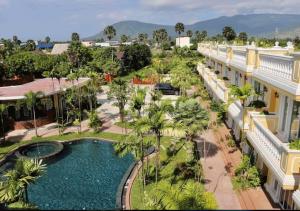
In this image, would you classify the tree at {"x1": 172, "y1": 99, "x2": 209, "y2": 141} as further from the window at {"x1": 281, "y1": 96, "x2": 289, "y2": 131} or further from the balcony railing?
the window at {"x1": 281, "y1": 96, "x2": 289, "y2": 131}

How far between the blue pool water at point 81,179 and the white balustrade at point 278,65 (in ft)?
38.2

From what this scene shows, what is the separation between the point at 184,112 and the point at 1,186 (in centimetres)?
1135

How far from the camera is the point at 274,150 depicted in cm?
1381

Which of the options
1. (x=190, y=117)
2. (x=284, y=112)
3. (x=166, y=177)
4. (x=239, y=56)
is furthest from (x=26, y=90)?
(x=284, y=112)

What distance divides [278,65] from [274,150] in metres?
4.07

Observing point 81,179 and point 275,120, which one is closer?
point 275,120

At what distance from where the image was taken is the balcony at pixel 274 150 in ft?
40.2

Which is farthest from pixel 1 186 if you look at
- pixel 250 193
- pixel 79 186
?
pixel 250 193

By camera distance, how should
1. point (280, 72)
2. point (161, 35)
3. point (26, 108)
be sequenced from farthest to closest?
point (161, 35) → point (26, 108) → point (280, 72)

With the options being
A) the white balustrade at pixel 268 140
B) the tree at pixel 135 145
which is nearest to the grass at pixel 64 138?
the tree at pixel 135 145

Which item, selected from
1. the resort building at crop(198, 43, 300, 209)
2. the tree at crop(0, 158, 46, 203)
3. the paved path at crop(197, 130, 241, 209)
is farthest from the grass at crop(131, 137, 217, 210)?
the tree at crop(0, 158, 46, 203)

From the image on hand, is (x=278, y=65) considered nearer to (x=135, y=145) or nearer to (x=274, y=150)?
(x=274, y=150)

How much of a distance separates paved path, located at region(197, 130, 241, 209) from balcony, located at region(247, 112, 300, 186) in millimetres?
3293

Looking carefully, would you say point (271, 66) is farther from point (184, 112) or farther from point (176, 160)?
point (176, 160)
